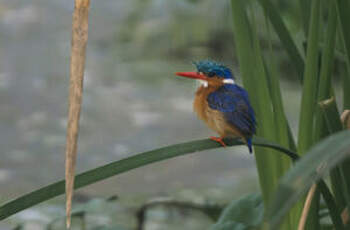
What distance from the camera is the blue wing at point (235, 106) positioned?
2.93 feet

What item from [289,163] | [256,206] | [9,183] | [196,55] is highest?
[289,163]

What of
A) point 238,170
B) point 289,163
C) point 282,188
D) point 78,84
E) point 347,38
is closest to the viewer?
point 282,188

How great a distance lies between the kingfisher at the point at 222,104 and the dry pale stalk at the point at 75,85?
21 cm

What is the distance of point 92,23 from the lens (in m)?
4.00

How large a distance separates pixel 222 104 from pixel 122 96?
94.2 inches

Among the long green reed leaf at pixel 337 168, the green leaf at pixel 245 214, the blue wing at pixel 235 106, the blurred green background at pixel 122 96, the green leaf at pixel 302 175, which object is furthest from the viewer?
the blurred green background at pixel 122 96

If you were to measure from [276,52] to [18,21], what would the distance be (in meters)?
1.44

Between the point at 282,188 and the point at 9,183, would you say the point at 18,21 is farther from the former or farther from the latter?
the point at 282,188

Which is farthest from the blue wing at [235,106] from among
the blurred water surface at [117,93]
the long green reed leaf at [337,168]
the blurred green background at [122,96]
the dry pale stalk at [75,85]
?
the blurred water surface at [117,93]

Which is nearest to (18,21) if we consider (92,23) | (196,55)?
(92,23)

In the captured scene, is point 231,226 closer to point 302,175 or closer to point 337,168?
point 337,168

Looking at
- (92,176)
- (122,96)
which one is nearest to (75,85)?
(92,176)

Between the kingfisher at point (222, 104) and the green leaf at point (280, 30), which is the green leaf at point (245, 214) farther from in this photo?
the green leaf at point (280, 30)

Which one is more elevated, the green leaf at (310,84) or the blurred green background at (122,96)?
the green leaf at (310,84)
